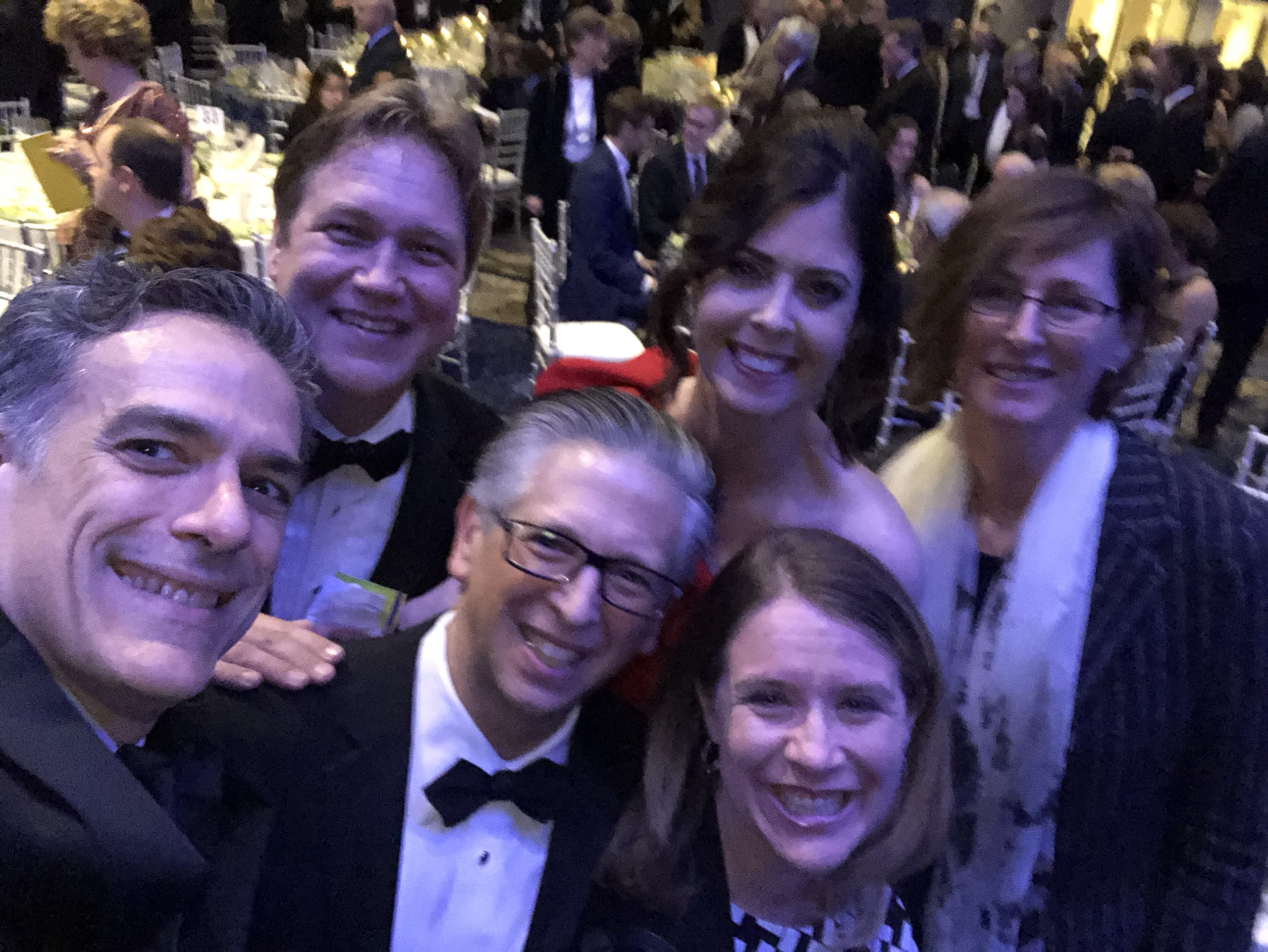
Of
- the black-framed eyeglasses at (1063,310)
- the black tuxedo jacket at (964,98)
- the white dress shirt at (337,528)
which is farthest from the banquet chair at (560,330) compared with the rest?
the black tuxedo jacket at (964,98)

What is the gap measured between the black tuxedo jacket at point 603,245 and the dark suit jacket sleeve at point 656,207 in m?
0.35

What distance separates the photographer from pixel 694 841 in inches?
52.0

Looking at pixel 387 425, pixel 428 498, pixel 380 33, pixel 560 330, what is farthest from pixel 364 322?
pixel 380 33

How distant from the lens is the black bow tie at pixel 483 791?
1217mm

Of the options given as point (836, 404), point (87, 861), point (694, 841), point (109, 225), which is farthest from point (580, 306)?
point (87, 861)

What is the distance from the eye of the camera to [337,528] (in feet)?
5.20

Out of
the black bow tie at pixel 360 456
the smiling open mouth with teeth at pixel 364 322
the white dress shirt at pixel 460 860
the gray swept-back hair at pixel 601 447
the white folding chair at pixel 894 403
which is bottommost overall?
the white folding chair at pixel 894 403

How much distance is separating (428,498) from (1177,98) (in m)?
7.27

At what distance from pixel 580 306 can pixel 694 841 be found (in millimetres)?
3935

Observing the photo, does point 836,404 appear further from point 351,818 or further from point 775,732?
point 351,818

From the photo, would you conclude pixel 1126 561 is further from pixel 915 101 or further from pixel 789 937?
pixel 915 101

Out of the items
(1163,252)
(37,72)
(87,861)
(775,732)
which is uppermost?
(1163,252)

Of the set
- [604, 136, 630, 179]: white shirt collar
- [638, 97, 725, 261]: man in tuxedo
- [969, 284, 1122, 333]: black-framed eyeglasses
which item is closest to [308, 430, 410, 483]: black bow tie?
[969, 284, 1122, 333]: black-framed eyeglasses

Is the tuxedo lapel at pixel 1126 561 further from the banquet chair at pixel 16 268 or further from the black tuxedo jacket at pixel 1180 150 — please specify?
the black tuxedo jacket at pixel 1180 150
